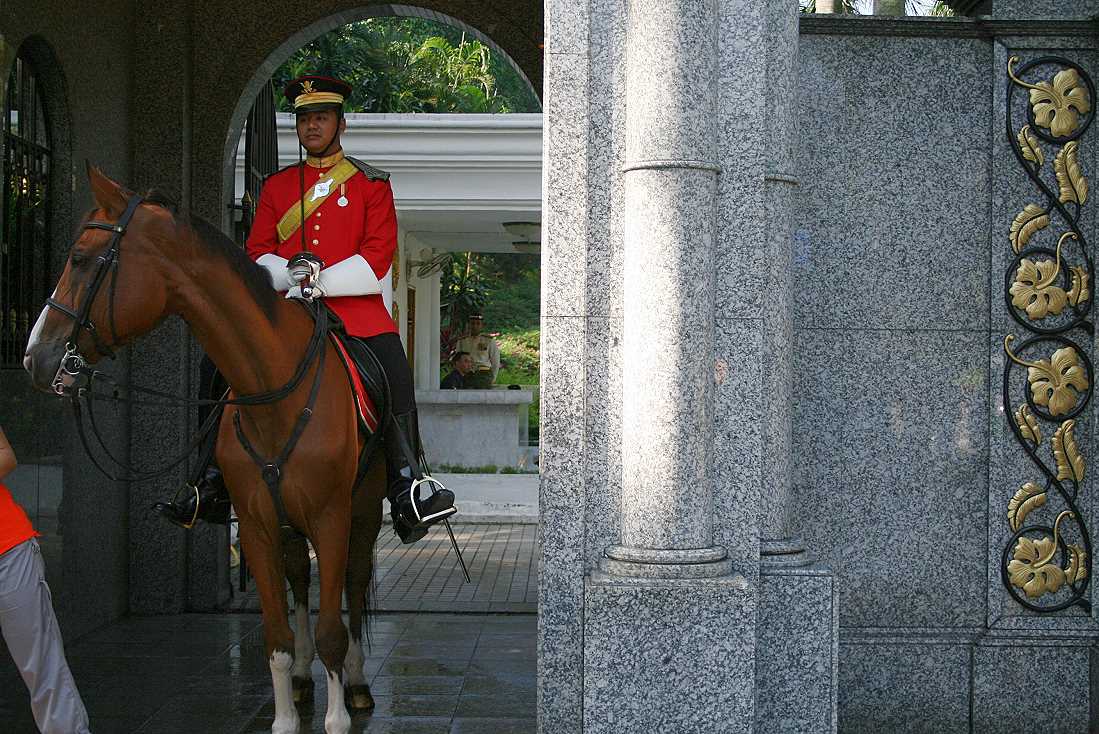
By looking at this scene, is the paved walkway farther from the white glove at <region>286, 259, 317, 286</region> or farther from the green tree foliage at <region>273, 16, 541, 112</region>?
the green tree foliage at <region>273, 16, 541, 112</region>

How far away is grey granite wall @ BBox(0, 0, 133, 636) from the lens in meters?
7.46

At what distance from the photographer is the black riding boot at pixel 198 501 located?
622 cm

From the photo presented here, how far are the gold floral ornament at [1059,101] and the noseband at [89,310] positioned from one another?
404 cm

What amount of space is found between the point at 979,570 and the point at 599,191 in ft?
8.57

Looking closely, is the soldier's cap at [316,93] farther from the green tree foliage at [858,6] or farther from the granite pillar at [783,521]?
the green tree foliage at [858,6]

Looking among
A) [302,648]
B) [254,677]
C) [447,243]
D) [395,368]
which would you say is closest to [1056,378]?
[395,368]

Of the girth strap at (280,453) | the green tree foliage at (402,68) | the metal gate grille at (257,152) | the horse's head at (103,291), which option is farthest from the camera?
the green tree foliage at (402,68)

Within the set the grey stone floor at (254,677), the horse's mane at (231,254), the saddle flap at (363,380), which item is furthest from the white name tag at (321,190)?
the grey stone floor at (254,677)

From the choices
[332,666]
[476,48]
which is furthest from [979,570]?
[476,48]

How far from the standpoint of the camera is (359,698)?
6.49 meters

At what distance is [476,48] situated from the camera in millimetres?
30703

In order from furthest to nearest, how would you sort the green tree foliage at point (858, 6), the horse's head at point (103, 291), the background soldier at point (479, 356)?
the background soldier at point (479, 356) < the green tree foliage at point (858, 6) < the horse's head at point (103, 291)

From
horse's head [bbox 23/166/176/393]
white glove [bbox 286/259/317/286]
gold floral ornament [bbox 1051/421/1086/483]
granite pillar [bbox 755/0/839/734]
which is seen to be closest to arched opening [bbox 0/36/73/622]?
white glove [bbox 286/259/317/286]

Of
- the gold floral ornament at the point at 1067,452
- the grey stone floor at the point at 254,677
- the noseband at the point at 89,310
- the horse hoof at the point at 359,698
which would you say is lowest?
the grey stone floor at the point at 254,677
